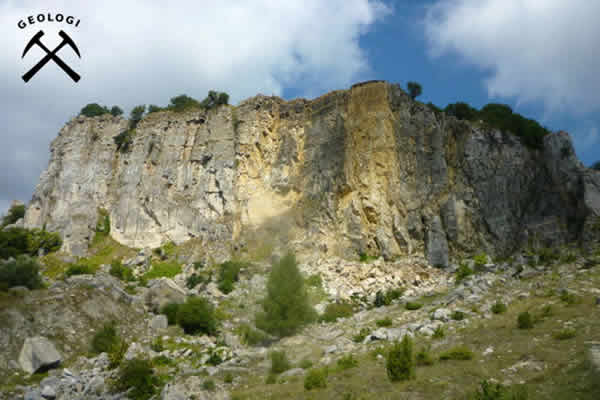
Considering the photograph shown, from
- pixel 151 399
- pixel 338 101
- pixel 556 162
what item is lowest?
pixel 151 399

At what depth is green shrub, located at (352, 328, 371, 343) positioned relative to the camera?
49.3 feet

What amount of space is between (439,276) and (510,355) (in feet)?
65.2

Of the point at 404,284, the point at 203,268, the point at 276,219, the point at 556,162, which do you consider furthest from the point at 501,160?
the point at 203,268

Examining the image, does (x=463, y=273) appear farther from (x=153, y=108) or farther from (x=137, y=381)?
(x=153, y=108)

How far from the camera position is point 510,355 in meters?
9.25

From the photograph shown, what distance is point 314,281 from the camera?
27328 millimetres

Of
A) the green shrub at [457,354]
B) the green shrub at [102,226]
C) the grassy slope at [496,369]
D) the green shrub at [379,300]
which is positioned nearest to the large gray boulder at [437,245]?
the green shrub at [379,300]

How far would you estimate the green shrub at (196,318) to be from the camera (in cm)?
2017

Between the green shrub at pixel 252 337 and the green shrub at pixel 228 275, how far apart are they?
281 inches

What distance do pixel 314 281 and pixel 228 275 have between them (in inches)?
270

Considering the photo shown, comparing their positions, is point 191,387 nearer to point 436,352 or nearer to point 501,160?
point 436,352

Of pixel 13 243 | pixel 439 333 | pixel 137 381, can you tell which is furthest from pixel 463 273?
pixel 13 243

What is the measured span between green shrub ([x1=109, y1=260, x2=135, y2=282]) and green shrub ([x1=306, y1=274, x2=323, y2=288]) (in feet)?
51.0

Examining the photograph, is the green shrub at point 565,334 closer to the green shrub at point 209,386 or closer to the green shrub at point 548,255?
the green shrub at point 209,386
